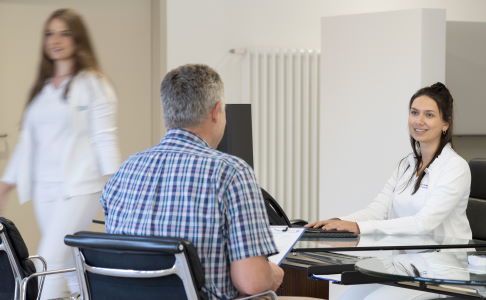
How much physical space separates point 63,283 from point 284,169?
12.5ft

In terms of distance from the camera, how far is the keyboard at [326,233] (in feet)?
10.2

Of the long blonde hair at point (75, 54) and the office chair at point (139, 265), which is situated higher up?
the long blonde hair at point (75, 54)

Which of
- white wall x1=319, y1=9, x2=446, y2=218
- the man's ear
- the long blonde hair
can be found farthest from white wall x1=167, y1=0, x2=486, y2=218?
the man's ear

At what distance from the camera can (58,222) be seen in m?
3.07

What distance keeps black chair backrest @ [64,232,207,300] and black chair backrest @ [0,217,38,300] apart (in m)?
0.92

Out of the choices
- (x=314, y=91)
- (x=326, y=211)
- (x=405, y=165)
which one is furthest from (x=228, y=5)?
(x=405, y=165)

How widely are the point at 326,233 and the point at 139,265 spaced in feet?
4.39

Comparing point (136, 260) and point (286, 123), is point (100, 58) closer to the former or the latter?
point (286, 123)

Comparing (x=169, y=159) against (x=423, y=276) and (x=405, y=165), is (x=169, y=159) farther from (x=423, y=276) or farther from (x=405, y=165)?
(x=405, y=165)

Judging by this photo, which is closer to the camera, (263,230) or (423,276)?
(263,230)

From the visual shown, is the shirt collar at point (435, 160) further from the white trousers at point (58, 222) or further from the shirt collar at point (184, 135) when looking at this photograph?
the shirt collar at point (184, 135)

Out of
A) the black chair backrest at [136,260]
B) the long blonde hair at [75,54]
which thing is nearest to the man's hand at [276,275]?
the black chair backrest at [136,260]

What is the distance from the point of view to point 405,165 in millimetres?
3918

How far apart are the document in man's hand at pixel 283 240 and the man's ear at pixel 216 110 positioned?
43 centimetres
